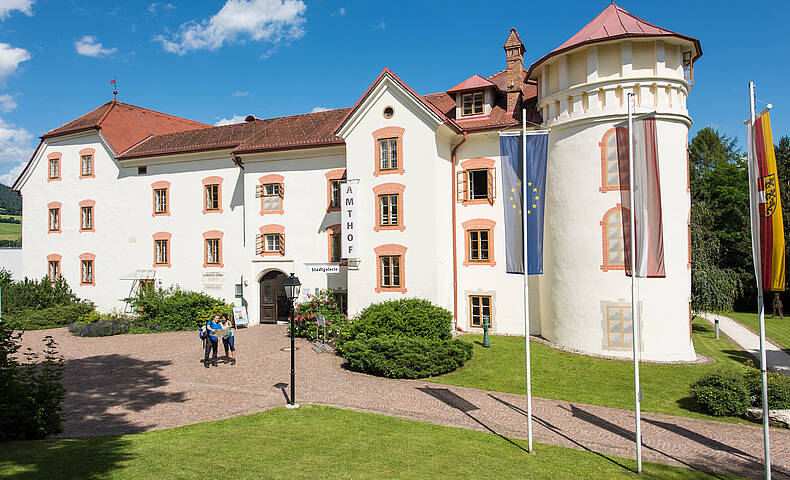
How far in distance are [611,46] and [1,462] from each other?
20.7 meters

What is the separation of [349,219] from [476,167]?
6.26 meters

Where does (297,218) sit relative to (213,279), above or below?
above

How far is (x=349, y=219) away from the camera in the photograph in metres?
22.4

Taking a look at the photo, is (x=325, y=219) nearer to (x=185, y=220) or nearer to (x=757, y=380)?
(x=185, y=220)

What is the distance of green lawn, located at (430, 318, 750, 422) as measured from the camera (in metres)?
14.2

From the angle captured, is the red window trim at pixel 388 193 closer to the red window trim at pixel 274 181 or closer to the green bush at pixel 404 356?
the red window trim at pixel 274 181

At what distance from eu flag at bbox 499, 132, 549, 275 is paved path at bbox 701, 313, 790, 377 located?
530 inches

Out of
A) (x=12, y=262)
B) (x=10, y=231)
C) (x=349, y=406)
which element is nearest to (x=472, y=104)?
(x=349, y=406)

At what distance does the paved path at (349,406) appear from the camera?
10.6 metres

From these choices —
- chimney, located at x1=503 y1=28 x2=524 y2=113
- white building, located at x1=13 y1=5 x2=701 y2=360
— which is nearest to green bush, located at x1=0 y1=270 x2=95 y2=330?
white building, located at x1=13 y1=5 x2=701 y2=360

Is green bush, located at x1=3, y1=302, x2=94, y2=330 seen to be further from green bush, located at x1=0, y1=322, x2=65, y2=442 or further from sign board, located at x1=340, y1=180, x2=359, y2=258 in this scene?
green bush, located at x1=0, y1=322, x2=65, y2=442

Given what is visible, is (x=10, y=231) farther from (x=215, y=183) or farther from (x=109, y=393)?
(x=109, y=393)

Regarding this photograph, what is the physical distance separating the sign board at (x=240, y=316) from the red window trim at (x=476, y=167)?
12.3 meters

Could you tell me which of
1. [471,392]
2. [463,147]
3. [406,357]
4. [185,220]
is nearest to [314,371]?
[406,357]
